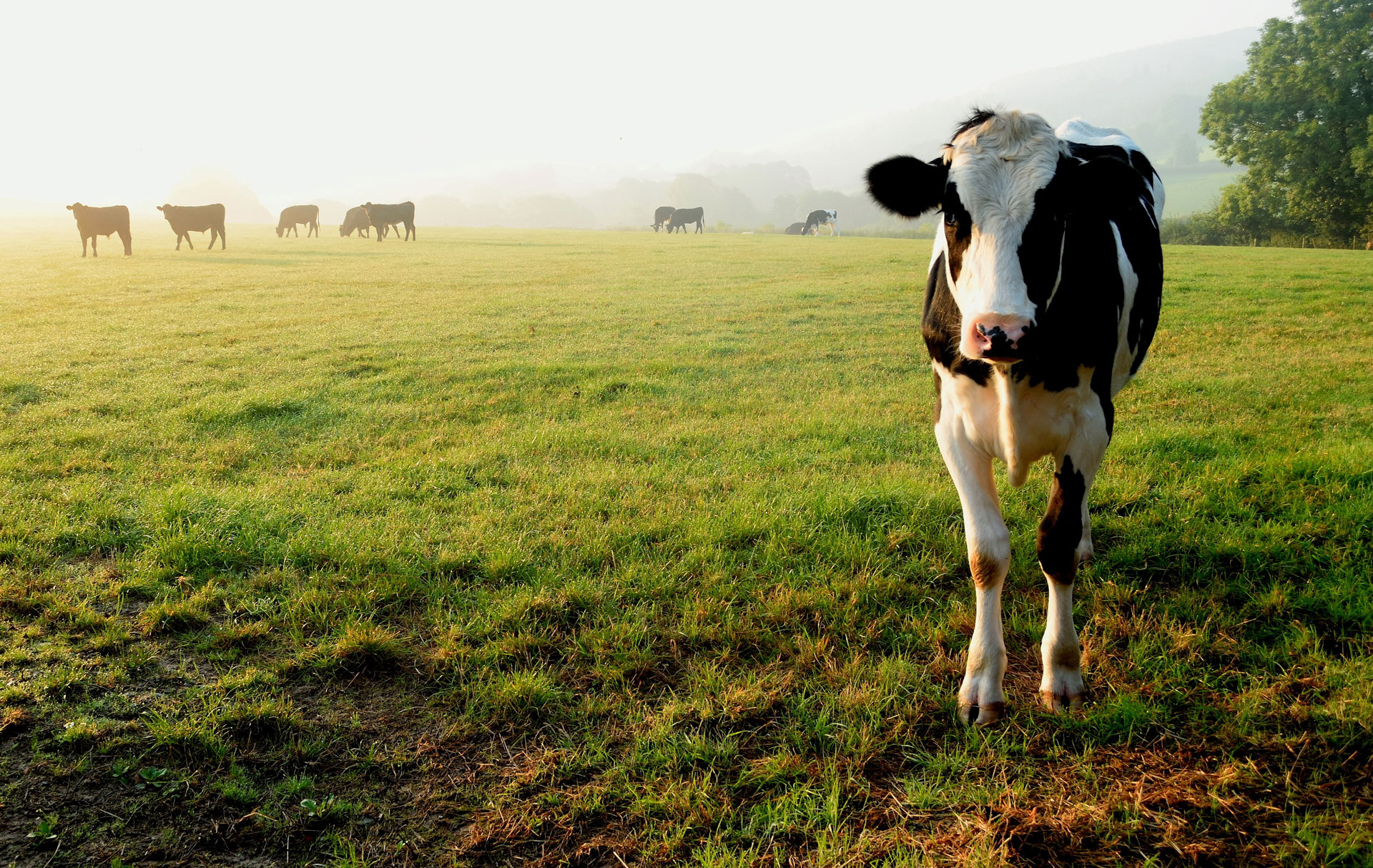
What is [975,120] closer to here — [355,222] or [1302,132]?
[355,222]

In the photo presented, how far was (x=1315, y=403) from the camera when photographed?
7.35 meters

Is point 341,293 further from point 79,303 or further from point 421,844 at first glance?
point 421,844

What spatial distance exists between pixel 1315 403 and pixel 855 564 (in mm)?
5810

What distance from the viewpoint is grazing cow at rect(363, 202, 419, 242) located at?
38.8 metres

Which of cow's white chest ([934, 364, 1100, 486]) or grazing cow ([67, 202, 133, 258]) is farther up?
grazing cow ([67, 202, 133, 258])

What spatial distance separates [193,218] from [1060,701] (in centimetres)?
3267

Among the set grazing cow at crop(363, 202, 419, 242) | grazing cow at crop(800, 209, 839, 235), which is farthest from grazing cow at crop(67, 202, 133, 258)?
grazing cow at crop(800, 209, 839, 235)

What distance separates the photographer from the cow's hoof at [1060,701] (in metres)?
3.21

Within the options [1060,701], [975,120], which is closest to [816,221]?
[975,120]

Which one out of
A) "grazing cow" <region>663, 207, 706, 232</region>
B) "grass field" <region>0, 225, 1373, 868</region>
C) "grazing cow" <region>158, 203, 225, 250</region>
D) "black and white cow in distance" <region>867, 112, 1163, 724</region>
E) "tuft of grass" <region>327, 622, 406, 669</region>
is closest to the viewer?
"grass field" <region>0, 225, 1373, 868</region>

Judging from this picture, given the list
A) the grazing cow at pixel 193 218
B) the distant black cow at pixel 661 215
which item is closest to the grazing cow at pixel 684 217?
the distant black cow at pixel 661 215

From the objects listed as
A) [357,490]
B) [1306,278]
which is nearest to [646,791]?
[357,490]

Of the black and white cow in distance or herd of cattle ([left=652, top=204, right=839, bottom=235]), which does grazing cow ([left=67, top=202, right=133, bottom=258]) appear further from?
herd of cattle ([left=652, top=204, right=839, bottom=235])

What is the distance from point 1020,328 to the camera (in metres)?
2.68
